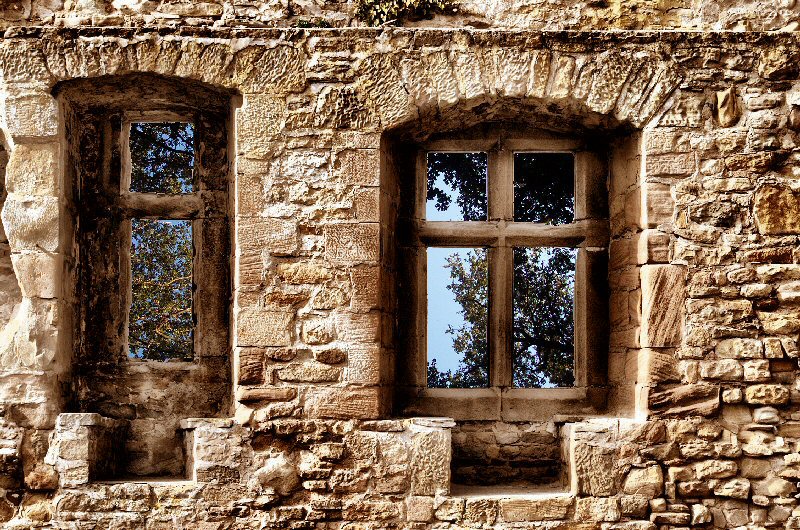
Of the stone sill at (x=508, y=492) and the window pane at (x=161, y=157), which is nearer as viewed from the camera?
the stone sill at (x=508, y=492)

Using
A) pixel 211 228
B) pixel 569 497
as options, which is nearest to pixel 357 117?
pixel 211 228

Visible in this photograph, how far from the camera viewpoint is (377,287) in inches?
161

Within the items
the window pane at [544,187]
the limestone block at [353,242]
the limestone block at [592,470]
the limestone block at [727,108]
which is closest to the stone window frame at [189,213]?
the limestone block at [353,242]

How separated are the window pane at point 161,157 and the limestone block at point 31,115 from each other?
19.8 inches

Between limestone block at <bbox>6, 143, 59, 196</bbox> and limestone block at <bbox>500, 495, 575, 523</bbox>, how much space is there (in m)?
2.64

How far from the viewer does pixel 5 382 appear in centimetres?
405

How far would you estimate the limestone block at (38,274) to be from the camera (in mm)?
4059

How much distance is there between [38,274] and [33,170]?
0.51m

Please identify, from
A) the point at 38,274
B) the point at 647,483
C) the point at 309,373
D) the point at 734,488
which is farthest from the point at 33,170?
the point at 734,488

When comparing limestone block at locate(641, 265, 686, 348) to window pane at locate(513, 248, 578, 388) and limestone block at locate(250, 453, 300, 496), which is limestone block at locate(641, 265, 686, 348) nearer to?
window pane at locate(513, 248, 578, 388)

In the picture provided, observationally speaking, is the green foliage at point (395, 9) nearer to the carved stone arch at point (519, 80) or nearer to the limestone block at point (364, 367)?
the carved stone arch at point (519, 80)

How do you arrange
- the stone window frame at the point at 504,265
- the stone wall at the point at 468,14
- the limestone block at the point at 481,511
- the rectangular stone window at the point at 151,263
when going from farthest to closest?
the stone window frame at the point at 504,265, the rectangular stone window at the point at 151,263, the stone wall at the point at 468,14, the limestone block at the point at 481,511

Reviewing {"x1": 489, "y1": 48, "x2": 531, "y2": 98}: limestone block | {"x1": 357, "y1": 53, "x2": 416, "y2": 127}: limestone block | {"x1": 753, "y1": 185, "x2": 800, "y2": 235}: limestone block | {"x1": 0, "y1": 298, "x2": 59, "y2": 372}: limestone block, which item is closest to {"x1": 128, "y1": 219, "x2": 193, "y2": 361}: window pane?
{"x1": 0, "y1": 298, "x2": 59, "y2": 372}: limestone block

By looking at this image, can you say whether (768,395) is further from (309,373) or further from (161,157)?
(161,157)
